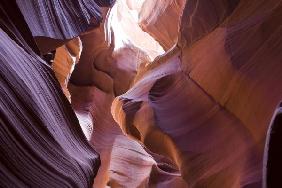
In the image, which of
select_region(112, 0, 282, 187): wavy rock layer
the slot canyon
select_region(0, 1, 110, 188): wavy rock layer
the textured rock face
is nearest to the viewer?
select_region(0, 1, 110, 188): wavy rock layer

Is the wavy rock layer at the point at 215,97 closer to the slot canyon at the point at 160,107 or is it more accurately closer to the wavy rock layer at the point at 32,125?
the slot canyon at the point at 160,107

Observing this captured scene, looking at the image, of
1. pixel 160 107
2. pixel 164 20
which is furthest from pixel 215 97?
pixel 164 20

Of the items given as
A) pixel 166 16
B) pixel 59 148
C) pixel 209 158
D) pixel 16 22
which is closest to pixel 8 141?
pixel 59 148

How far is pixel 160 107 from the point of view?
Answer: 3.75 meters

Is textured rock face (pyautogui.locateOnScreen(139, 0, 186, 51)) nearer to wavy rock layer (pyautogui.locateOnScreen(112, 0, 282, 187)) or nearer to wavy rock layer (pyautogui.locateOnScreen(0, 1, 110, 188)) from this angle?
wavy rock layer (pyautogui.locateOnScreen(112, 0, 282, 187))

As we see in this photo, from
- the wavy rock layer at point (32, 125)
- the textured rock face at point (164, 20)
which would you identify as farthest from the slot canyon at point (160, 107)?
the textured rock face at point (164, 20)

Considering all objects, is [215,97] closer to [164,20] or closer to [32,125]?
[32,125]

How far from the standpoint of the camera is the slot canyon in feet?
5.94

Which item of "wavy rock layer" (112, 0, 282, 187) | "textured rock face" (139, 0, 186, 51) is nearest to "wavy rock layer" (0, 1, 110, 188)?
"wavy rock layer" (112, 0, 282, 187)

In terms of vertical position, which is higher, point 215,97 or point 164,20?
point 215,97

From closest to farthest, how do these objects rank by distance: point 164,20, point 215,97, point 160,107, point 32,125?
point 32,125 < point 215,97 < point 160,107 < point 164,20

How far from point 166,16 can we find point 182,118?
3439 mm

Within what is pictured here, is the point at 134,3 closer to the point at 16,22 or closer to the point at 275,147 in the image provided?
the point at 16,22

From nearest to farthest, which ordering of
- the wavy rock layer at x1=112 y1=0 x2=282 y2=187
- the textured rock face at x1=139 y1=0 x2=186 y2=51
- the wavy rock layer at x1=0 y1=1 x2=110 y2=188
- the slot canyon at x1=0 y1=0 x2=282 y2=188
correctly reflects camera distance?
the wavy rock layer at x1=0 y1=1 x2=110 y2=188, the slot canyon at x1=0 y1=0 x2=282 y2=188, the wavy rock layer at x1=112 y1=0 x2=282 y2=187, the textured rock face at x1=139 y1=0 x2=186 y2=51
